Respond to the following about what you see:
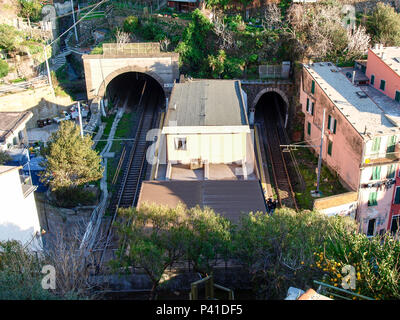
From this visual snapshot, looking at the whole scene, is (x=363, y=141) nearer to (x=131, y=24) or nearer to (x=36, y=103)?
(x=36, y=103)

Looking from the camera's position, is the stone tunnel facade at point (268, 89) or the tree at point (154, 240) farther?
the stone tunnel facade at point (268, 89)

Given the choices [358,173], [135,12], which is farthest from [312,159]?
[135,12]

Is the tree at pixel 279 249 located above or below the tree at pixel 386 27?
below

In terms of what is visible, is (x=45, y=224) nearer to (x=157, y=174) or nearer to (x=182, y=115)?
(x=157, y=174)

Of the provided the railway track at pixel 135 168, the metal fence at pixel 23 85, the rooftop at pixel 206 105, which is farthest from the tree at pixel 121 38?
the rooftop at pixel 206 105

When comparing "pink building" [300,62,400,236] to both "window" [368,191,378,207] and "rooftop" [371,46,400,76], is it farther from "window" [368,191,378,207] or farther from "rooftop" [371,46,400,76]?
"rooftop" [371,46,400,76]

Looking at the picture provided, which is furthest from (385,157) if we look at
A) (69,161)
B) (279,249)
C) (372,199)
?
(69,161)

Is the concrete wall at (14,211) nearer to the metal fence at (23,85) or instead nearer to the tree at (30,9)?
the metal fence at (23,85)
